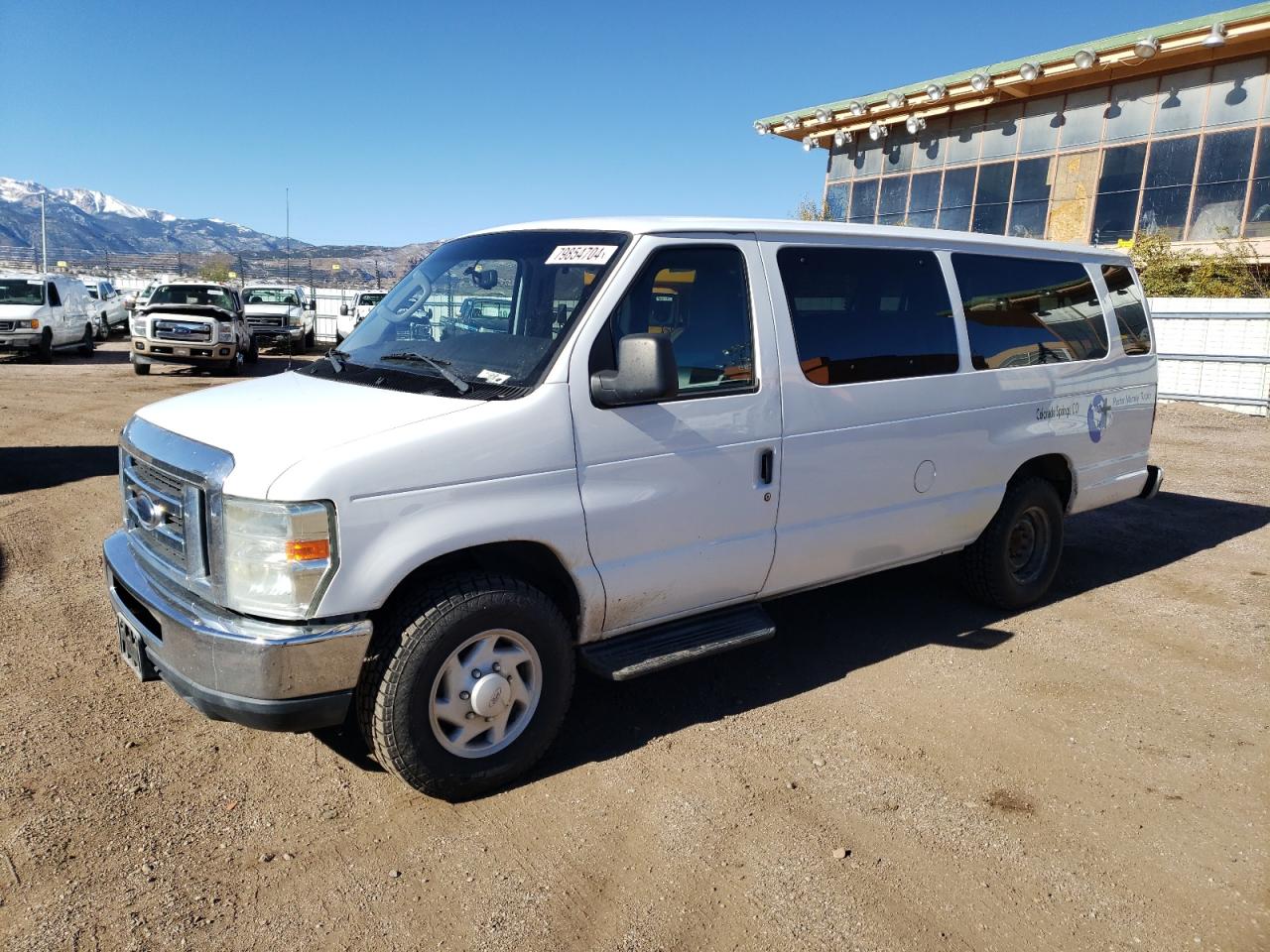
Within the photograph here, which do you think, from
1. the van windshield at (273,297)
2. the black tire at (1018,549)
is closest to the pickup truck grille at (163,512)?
the black tire at (1018,549)

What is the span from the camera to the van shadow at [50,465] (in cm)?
832

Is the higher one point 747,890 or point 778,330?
point 778,330

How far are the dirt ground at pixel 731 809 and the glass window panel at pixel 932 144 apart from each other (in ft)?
91.4

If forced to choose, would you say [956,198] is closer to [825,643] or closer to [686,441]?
[825,643]

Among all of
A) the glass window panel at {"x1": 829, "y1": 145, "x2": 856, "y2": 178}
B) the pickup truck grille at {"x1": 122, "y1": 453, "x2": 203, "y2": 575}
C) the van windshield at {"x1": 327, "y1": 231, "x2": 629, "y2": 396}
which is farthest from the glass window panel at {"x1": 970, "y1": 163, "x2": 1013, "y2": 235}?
the pickup truck grille at {"x1": 122, "y1": 453, "x2": 203, "y2": 575}

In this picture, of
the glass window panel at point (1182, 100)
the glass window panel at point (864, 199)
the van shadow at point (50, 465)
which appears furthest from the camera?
the glass window panel at point (864, 199)

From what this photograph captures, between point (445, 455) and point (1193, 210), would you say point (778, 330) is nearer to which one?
point (445, 455)

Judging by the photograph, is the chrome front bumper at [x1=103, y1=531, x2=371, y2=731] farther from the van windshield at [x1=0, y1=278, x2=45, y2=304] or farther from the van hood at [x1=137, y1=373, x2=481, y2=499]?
the van windshield at [x1=0, y1=278, x2=45, y2=304]

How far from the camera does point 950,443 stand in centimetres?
479

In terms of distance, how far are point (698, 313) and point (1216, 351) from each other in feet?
52.9

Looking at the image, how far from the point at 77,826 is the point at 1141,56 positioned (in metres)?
28.4

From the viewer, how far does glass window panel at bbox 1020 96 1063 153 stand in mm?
27297

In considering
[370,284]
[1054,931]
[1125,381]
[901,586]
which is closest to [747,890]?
[1054,931]

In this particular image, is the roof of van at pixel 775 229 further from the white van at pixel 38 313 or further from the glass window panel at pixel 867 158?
the glass window panel at pixel 867 158
